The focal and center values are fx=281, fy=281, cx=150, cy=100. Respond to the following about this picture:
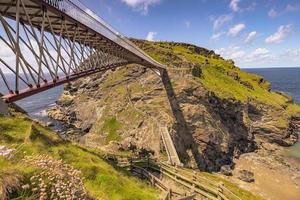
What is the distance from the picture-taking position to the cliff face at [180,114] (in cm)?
4850

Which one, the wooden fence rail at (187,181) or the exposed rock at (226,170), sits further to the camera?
the exposed rock at (226,170)

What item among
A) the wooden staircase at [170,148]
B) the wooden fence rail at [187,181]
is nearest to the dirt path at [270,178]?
the wooden staircase at [170,148]

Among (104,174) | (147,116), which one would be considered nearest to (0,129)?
(104,174)

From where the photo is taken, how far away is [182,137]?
48844 mm

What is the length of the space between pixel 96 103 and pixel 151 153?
29.0 metres

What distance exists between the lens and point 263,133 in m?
69.7

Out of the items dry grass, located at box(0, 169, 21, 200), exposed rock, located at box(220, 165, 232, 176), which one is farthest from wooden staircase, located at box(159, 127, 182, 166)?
dry grass, located at box(0, 169, 21, 200)

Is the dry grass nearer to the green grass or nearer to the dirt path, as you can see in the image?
the green grass

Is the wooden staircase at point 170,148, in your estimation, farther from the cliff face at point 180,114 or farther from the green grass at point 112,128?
the green grass at point 112,128

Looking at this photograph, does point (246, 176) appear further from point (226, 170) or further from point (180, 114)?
point (180, 114)

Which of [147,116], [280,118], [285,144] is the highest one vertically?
[147,116]

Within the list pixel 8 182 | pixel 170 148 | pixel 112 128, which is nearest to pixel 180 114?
pixel 112 128

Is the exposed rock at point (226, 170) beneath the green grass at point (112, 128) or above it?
beneath

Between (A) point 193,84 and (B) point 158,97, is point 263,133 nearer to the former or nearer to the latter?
(A) point 193,84
